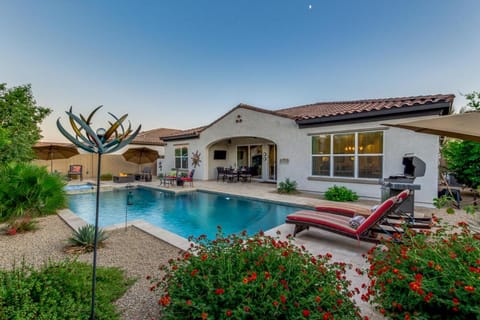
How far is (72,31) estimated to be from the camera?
34.8 ft

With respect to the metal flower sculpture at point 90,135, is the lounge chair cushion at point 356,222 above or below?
below

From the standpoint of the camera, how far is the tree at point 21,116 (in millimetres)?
8766

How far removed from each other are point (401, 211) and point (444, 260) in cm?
455

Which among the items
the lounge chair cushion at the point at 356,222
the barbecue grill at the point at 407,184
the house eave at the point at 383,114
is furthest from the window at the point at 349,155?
the lounge chair cushion at the point at 356,222

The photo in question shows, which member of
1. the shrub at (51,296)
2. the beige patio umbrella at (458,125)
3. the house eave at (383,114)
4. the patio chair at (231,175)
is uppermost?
the house eave at (383,114)

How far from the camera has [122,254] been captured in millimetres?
4336

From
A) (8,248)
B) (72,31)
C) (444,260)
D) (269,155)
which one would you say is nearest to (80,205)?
(8,248)

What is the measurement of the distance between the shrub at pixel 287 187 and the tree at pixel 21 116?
1112cm

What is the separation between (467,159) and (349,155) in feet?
15.2

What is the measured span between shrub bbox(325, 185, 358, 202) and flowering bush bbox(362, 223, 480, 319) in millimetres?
6716

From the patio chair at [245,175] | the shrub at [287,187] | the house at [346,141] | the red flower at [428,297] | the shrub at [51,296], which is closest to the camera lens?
the red flower at [428,297]

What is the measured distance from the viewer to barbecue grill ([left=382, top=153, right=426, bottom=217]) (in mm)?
5996

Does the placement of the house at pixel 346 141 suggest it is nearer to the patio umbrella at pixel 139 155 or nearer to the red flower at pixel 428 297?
the patio umbrella at pixel 139 155

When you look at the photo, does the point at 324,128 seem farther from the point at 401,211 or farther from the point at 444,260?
the point at 444,260
